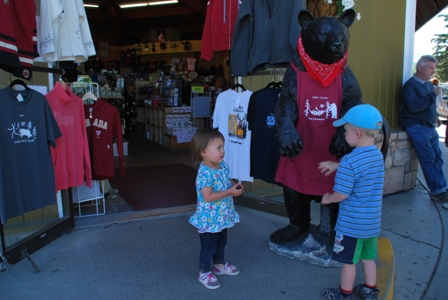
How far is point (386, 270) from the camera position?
3131 mm

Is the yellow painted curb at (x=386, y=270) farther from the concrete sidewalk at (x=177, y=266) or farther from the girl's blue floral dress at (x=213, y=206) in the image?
the girl's blue floral dress at (x=213, y=206)

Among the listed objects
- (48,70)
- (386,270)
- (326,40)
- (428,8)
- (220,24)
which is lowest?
(386,270)

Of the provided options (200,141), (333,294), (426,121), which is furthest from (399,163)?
(200,141)

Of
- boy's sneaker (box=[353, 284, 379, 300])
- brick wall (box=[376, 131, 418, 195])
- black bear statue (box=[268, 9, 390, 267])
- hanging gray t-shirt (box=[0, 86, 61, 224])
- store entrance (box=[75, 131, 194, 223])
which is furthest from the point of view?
brick wall (box=[376, 131, 418, 195])

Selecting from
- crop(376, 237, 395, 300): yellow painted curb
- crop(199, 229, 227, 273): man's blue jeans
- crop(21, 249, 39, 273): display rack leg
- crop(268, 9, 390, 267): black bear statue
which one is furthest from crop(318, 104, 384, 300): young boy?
crop(21, 249, 39, 273): display rack leg

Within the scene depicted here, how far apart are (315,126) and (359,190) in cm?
79

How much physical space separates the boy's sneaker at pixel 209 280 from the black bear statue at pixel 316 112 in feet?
2.70

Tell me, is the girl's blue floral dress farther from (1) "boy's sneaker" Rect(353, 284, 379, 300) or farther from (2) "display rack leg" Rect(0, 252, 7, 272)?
(2) "display rack leg" Rect(0, 252, 7, 272)

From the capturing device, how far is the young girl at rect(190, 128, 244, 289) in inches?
105

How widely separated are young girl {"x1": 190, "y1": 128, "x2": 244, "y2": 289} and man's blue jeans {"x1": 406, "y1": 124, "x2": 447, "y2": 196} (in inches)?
142

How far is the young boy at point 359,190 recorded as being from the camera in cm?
240

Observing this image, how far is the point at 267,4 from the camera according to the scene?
3805 mm

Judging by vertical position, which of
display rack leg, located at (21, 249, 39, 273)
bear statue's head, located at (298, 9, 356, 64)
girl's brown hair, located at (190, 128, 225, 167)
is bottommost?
display rack leg, located at (21, 249, 39, 273)

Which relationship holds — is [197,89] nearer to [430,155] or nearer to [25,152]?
[430,155]
